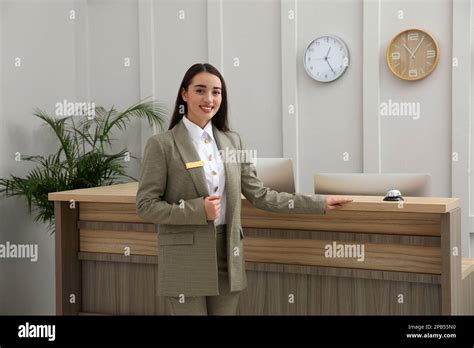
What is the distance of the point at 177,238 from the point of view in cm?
232

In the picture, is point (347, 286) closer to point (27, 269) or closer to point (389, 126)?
point (389, 126)

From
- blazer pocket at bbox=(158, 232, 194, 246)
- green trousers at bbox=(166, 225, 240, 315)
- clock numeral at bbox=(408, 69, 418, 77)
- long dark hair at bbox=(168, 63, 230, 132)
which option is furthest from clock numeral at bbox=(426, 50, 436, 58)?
blazer pocket at bbox=(158, 232, 194, 246)

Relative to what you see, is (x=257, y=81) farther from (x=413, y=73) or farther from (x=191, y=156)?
(x=191, y=156)

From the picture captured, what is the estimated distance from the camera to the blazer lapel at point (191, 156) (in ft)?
7.53

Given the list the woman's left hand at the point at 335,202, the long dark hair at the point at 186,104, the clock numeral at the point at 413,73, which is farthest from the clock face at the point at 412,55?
the long dark hair at the point at 186,104

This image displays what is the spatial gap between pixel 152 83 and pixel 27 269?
210cm

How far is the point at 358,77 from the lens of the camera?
16.2ft

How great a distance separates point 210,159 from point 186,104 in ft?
0.85

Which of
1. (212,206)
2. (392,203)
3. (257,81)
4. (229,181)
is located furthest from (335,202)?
(257,81)

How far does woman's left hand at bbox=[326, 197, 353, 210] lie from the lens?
264cm

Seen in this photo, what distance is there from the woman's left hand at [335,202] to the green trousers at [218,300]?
53cm

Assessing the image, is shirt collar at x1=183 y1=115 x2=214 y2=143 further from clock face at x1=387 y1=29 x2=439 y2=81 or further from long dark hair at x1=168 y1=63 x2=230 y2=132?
clock face at x1=387 y1=29 x2=439 y2=81

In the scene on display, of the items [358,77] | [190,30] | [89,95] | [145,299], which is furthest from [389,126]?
[89,95]

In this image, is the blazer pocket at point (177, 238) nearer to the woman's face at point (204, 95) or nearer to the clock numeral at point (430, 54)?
the woman's face at point (204, 95)
